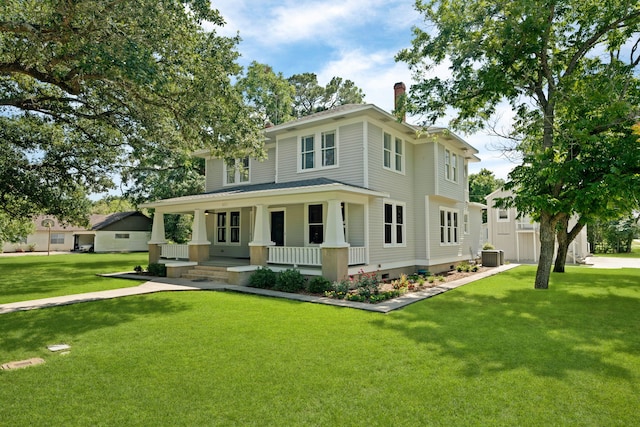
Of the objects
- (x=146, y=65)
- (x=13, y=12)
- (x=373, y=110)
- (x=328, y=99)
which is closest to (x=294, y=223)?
(x=373, y=110)

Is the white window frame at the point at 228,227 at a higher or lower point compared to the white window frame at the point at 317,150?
lower

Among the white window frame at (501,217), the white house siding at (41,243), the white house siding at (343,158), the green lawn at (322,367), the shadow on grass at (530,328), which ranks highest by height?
the white house siding at (343,158)

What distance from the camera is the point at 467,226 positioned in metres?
21.2

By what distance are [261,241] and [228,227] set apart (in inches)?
212

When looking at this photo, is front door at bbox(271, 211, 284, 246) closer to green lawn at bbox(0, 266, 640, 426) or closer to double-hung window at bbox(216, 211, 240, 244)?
double-hung window at bbox(216, 211, 240, 244)

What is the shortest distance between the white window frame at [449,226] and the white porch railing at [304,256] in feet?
20.8

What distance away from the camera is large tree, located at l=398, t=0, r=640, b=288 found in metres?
11.2

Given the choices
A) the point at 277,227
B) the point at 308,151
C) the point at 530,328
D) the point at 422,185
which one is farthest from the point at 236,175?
the point at 530,328

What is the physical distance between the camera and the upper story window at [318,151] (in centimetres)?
1423

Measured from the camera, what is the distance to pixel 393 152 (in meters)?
15.0

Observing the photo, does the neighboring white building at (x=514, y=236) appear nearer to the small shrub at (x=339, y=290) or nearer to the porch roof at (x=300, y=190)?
the porch roof at (x=300, y=190)

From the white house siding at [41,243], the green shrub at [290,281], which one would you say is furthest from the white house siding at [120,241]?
the green shrub at [290,281]

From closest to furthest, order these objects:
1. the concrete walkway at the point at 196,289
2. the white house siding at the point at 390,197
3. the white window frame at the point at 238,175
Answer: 1. the concrete walkway at the point at 196,289
2. the white house siding at the point at 390,197
3. the white window frame at the point at 238,175

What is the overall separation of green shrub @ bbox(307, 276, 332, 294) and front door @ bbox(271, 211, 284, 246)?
436cm
